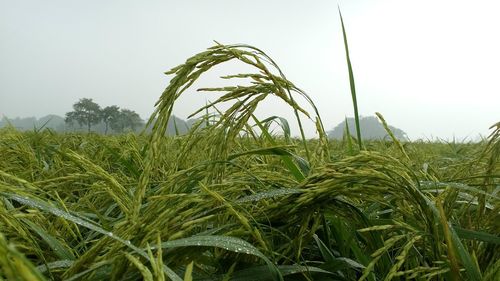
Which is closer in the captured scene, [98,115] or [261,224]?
[261,224]

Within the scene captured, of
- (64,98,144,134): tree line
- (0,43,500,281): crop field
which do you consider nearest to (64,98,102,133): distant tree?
(64,98,144,134): tree line

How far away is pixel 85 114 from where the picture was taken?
7612 cm

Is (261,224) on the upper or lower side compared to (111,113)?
lower

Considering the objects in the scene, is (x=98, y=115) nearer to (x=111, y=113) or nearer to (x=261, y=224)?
(x=111, y=113)

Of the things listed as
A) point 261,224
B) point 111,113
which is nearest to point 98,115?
point 111,113

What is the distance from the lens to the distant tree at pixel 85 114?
76688 millimetres

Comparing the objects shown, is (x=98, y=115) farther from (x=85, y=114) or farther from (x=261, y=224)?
(x=261, y=224)

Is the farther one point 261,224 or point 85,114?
point 85,114

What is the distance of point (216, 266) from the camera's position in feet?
3.14

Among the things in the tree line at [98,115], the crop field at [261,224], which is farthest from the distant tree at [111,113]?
the crop field at [261,224]

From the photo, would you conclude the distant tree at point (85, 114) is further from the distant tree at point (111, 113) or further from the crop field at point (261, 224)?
the crop field at point (261, 224)

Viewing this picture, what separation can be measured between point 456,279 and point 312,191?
1.13 ft

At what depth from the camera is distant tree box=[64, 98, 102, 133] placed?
76688 millimetres

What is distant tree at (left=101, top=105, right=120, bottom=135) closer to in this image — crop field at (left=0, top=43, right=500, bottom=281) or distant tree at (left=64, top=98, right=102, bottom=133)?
distant tree at (left=64, top=98, right=102, bottom=133)
